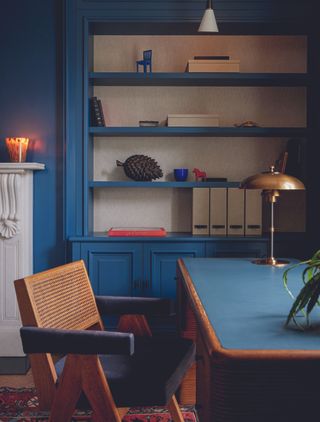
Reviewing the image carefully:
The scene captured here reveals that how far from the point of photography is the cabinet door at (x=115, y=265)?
3.45 metres

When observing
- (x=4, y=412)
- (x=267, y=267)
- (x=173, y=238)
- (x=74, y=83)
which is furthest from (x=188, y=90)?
(x=4, y=412)

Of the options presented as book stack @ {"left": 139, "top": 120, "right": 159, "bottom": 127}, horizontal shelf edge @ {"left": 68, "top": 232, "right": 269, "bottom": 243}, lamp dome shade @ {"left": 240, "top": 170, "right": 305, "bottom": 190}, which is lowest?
horizontal shelf edge @ {"left": 68, "top": 232, "right": 269, "bottom": 243}

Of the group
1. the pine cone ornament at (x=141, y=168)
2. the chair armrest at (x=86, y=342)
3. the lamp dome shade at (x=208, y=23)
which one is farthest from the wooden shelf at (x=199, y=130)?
the chair armrest at (x=86, y=342)

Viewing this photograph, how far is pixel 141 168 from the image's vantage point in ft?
11.9

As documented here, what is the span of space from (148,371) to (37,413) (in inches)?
42.6

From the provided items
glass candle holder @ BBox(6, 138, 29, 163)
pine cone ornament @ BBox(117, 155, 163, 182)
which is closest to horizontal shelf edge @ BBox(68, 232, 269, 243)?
pine cone ornament @ BBox(117, 155, 163, 182)

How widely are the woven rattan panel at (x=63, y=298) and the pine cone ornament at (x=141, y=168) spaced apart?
151cm

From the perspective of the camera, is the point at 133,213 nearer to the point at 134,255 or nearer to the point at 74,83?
the point at 134,255

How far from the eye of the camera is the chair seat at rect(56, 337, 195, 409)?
1.69 metres

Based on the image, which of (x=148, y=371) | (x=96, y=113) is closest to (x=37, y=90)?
(x=96, y=113)

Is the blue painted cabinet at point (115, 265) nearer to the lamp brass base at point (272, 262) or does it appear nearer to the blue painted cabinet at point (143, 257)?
the blue painted cabinet at point (143, 257)

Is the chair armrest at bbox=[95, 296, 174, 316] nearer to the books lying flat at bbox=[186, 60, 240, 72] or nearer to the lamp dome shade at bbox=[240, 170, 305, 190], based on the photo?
the lamp dome shade at bbox=[240, 170, 305, 190]

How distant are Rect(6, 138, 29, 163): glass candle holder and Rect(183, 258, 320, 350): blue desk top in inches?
56.5

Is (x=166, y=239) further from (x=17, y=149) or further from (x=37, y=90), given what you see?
(x=37, y=90)
